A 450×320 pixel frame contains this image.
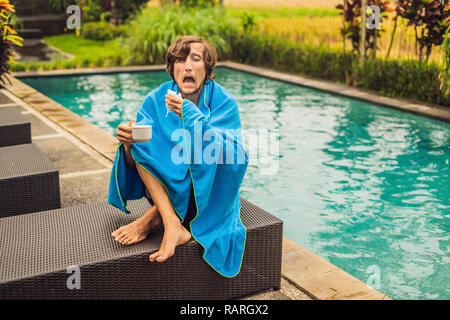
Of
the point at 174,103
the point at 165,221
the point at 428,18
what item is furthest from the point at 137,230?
the point at 428,18

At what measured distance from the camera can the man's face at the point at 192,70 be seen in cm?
290

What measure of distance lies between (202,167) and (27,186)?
1.73 meters

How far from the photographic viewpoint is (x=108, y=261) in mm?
2510

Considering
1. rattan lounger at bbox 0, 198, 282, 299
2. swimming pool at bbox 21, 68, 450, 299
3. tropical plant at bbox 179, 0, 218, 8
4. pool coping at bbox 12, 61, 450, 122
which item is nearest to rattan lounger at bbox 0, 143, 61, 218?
rattan lounger at bbox 0, 198, 282, 299

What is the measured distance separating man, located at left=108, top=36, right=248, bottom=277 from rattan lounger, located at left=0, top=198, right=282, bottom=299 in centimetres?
8

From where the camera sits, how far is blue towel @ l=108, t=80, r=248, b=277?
2.66 m

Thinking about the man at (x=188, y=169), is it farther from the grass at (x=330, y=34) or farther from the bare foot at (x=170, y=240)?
the grass at (x=330, y=34)

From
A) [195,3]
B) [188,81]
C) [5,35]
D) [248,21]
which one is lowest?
[188,81]

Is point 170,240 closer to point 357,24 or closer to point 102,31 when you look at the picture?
point 357,24

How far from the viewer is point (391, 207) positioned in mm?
4953

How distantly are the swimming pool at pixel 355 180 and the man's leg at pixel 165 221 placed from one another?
164cm

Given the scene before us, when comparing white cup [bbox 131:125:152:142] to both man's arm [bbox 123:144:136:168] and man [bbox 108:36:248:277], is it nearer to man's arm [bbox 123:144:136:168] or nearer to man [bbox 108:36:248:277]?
man [bbox 108:36:248:277]

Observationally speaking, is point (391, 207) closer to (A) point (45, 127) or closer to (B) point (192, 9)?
(A) point (45, 127)

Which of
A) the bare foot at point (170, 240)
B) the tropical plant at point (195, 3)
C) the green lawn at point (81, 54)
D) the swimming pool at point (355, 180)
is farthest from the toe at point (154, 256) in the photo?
the tropical plant at point (195, 3)
